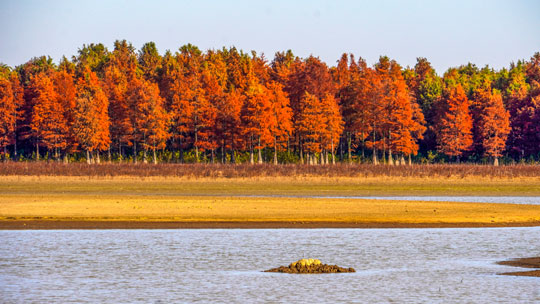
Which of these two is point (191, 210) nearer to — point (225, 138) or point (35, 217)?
point (35, 217)

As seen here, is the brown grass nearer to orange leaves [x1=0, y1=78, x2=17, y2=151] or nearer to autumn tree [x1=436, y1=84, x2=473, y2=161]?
autumn tree [x1=436, y1=84, x2=473, y2=161]

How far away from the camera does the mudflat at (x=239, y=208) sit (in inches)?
1484

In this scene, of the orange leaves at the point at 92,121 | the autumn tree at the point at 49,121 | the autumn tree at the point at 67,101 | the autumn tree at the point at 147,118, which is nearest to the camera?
the orange leaves at the point at 92,121

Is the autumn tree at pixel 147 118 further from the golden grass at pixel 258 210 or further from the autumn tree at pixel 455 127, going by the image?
the golden grass at pixel 258 210

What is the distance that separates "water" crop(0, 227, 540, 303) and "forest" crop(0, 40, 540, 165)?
3071 inches

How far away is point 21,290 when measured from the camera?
2106 cm

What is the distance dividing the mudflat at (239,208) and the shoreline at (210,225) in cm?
5

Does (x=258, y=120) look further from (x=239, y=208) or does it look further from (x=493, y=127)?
(x=239, y=208)

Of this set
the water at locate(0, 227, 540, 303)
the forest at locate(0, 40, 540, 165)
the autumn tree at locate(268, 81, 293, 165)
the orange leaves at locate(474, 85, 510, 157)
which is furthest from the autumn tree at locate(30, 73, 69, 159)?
the water at locate(0, 227, 540, 303)

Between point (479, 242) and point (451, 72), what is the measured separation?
150064 mm

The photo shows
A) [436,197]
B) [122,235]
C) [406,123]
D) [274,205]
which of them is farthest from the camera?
[406,123]

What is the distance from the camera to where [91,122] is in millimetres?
114750

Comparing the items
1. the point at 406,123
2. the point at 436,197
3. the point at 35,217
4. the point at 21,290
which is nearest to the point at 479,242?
the point at 21,290

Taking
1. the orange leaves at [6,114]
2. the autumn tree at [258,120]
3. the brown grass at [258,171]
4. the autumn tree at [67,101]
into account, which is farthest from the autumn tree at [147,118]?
the brown grass at [258,171]
